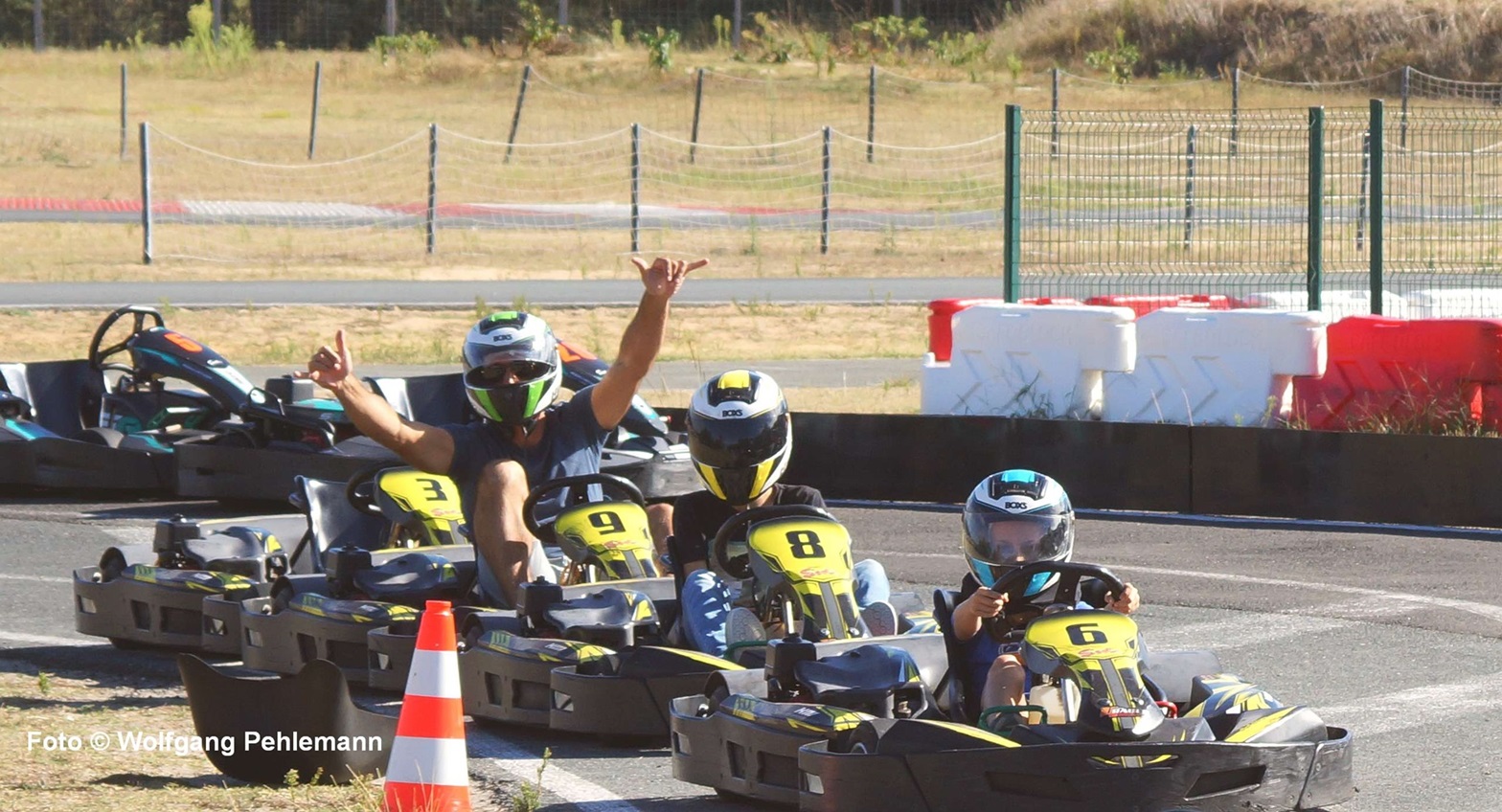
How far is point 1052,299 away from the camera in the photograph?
12.8 metres

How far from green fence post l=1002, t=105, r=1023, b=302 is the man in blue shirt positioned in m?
5.62

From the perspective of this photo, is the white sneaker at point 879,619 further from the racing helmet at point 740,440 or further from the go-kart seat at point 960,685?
the go-kart seat at point 960,685

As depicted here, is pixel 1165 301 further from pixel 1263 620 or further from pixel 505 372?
pixel 505 372

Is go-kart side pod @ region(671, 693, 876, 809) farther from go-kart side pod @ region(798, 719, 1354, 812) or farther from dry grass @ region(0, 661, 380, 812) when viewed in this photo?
dry grass @ region(0, 661, 380, 812)

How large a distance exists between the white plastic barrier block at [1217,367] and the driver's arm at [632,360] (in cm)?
460

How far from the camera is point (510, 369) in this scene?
260 inches

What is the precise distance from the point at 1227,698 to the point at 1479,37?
3480 cm

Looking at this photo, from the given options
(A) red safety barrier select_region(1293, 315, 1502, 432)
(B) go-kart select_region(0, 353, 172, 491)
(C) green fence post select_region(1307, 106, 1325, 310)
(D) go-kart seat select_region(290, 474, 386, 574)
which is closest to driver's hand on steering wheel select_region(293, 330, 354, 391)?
(D) go-kart seat select_region(290, 474, 386, 574)

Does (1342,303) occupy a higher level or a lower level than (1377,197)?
lower

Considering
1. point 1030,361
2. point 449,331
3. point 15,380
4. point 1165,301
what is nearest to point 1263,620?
point 1030,361

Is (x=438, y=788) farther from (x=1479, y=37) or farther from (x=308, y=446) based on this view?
(x=1479, y=37)

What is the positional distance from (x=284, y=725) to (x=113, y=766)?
0.64 metres

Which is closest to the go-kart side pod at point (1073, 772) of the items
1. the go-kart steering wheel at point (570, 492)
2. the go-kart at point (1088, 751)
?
the go-kart at point (1088, 751)

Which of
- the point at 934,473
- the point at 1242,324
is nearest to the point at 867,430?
the point at 934,473
